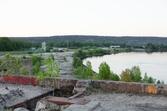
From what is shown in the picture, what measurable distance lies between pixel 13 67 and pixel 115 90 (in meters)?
10.3

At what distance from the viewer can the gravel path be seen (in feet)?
22.9

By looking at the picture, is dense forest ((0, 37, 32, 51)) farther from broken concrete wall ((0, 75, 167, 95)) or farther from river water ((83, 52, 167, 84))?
broken concrete wall ((0, 75, 167, 95))

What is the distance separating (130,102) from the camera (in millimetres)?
7660

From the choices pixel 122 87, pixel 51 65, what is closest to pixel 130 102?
Result: pixel 122 87

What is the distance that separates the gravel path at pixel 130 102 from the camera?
275 inches

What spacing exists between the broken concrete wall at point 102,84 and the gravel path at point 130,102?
0.34 metres

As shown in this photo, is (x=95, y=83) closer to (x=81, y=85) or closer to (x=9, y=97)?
(x=81, y=85)

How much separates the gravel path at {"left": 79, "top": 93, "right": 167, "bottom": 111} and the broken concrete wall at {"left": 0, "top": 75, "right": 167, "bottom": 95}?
0.34m

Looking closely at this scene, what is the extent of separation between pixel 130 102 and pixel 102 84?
1.90m

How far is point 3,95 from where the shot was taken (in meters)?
8.21

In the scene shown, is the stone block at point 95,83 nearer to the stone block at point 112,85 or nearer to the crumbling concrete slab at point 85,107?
the stone block at point 112,85

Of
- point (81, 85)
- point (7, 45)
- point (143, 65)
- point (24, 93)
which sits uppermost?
point (81, 85)

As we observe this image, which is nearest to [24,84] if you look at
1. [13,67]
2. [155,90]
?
[155,90]

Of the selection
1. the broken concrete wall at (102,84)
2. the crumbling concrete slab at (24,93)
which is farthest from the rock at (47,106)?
the broken concrete wall at (102,84)
